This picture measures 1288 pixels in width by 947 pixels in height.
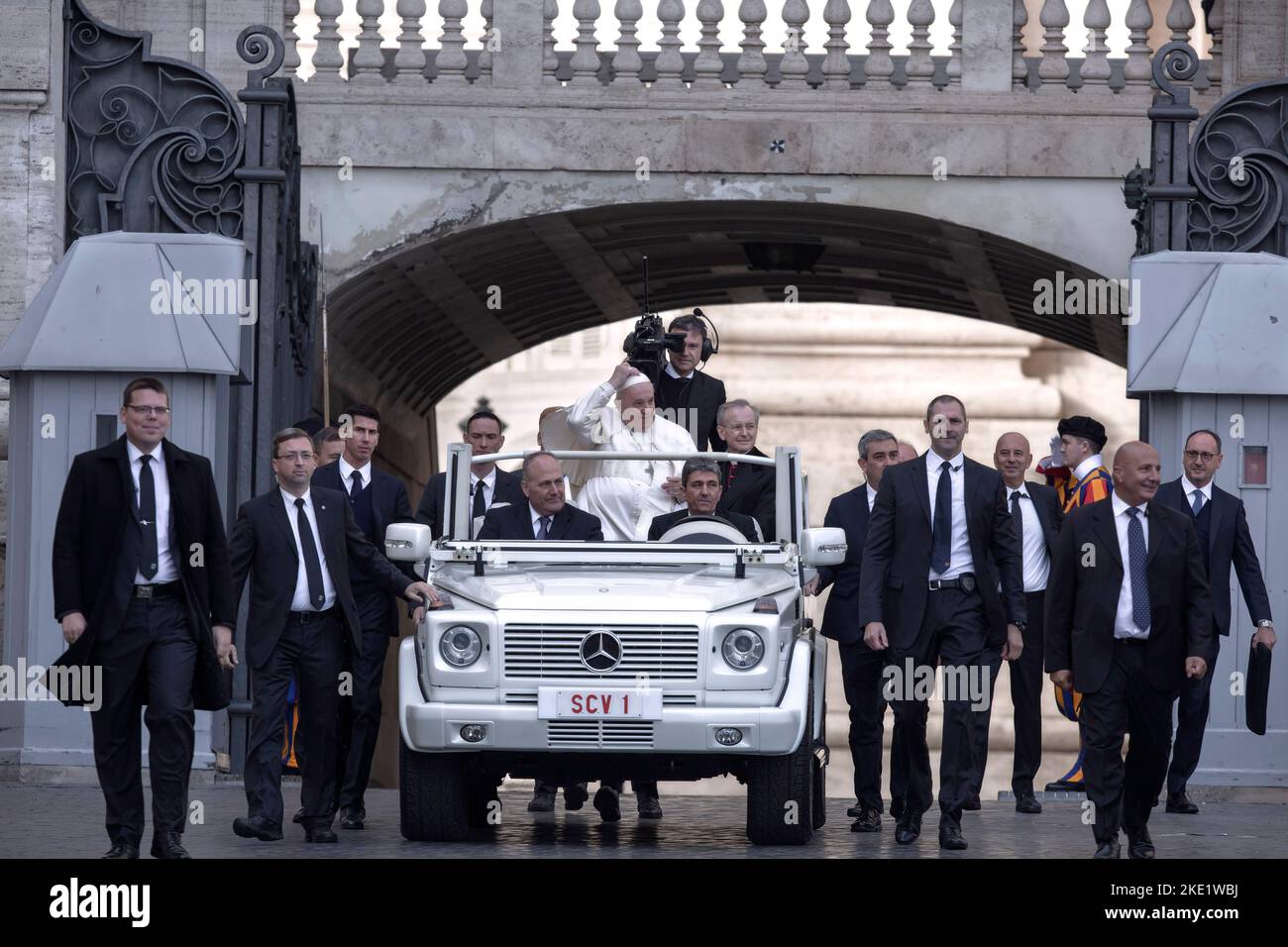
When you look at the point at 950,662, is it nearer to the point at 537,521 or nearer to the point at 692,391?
the point at 537,521

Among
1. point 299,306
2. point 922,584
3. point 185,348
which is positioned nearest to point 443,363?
point 299,306

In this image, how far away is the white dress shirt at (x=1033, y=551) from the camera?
14.3m

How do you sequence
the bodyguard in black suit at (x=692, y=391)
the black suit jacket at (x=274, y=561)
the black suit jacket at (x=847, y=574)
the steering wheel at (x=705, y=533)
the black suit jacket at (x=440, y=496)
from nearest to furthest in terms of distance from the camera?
the black suit jacket at (x=274, y=561)
the steering wheel at (x=705, y=533)
the black suit jacket at (x=847, y=574)
the black suit jacket at (x=440, y=496)
the bodyguard in black suit at (x=692, y=391)

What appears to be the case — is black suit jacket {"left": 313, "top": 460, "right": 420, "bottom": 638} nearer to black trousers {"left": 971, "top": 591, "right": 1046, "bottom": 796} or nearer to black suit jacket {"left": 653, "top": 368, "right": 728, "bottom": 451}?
black suit jacket {"left": 653, "top": 368, "right": 728, "bottom": 451}

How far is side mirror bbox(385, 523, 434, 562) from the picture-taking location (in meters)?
11.4

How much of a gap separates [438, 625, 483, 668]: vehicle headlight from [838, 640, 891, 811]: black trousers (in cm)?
246

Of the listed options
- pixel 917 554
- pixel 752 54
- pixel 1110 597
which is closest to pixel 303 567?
pixel 917 554

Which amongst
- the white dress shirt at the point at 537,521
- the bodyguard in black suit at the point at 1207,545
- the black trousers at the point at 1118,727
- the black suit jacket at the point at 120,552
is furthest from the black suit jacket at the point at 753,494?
the black suit jacket at the point at 120,552

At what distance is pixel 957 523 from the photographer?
1177 centimetres

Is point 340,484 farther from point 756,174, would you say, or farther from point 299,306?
point 756,174

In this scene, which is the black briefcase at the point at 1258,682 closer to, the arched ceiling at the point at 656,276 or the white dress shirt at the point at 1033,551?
the white dress shirt at the point at 1033,551

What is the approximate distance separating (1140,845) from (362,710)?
3858 mm

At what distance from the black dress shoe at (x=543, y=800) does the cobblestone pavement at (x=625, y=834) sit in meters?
0.11
